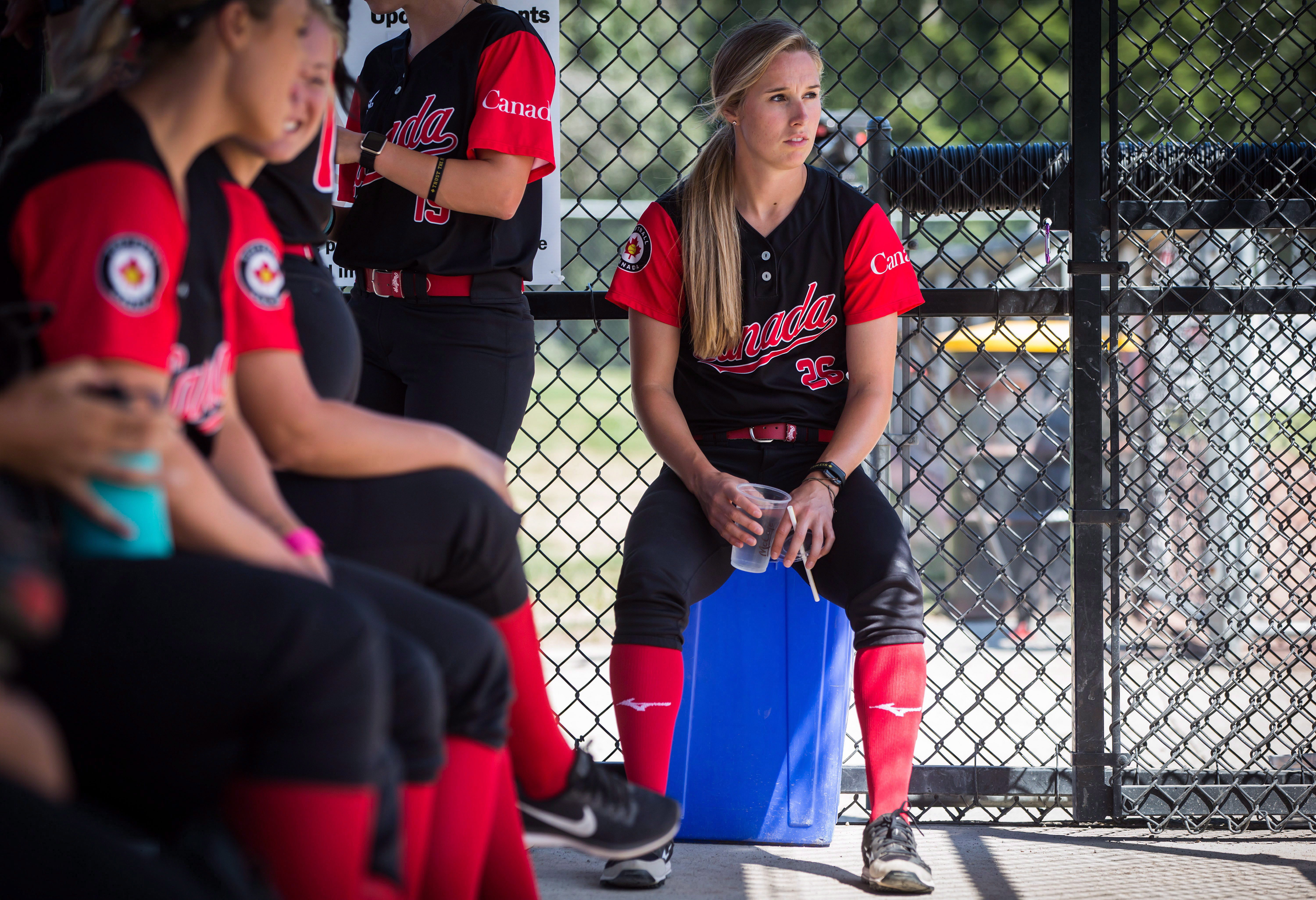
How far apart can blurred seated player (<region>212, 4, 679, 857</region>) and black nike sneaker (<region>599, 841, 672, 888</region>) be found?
13.4 inches

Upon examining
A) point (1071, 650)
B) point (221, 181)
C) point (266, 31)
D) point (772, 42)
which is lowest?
point (1071, 650)

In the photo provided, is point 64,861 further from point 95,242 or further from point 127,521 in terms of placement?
point 95,242

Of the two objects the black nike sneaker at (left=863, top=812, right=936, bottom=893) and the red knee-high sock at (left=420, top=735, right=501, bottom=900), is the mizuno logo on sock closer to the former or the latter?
the black nike sneaker at (left=863, top=812, right=936, bottom=893)

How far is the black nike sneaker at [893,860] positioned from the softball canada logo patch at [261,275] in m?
1.45

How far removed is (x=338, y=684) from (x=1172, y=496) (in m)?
2.57

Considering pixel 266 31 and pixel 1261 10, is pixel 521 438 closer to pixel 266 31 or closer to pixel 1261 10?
pixel 1261 10

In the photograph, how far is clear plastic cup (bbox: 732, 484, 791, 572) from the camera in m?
2.17

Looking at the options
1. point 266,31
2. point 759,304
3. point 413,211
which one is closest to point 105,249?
point 266,31

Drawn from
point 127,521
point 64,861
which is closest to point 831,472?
point 127,521

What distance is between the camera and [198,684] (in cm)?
90

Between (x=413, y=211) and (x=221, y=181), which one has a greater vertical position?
(x=413, y=211)

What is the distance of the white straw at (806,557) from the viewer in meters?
2.16

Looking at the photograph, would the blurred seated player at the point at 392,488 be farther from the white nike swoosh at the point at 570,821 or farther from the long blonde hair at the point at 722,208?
the long blonde hair at the point at 722,208

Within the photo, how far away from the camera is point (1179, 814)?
7.99ft
